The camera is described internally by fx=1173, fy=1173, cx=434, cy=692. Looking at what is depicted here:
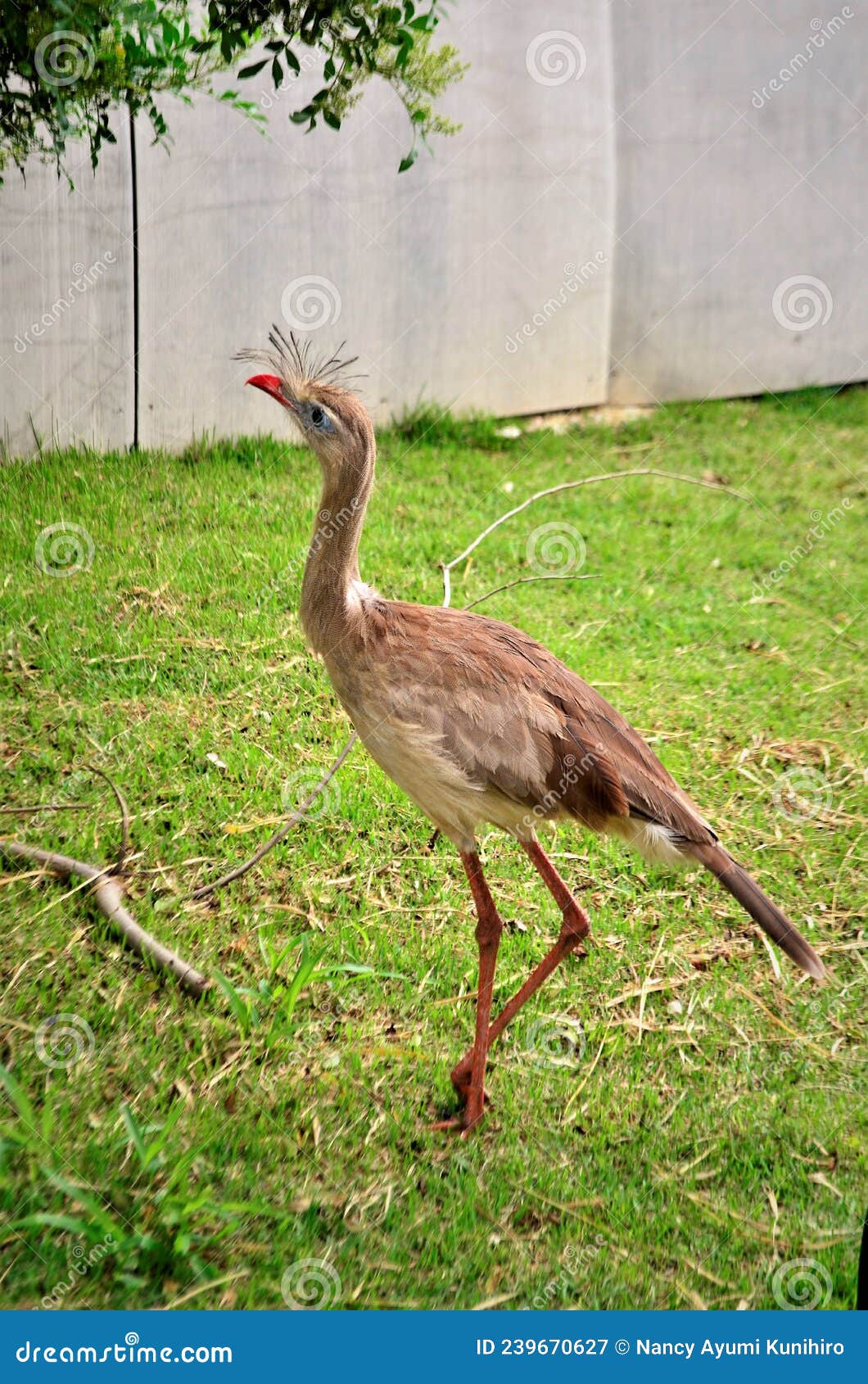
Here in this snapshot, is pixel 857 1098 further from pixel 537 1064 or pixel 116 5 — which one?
pixel 116 5

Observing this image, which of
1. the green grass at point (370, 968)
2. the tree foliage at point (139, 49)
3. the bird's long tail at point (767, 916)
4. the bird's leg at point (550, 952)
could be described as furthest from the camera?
the bird's leg at point (550, 952)

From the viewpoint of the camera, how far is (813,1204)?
9.12 ft

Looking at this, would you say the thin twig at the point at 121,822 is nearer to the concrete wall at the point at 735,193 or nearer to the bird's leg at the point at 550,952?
the bird's leg at the point at 550,952

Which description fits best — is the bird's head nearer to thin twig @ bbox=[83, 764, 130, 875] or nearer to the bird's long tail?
thin twig @ bbox=[83, 764, 130, 875]

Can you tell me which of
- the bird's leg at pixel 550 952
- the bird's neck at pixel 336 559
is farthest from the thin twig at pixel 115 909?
the bird's neck at pixel 336 559

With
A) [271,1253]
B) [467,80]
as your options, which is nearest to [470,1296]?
[271,1253]

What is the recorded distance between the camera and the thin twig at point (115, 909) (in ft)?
9.96

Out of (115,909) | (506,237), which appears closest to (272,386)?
(115,909)

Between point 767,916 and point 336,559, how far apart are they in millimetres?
1373

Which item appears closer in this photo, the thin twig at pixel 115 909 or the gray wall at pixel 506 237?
the thin twig at pixel 115 909

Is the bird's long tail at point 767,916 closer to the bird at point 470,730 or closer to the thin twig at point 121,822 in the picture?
the bird at point 470,730

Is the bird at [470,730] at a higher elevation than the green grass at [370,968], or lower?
higher

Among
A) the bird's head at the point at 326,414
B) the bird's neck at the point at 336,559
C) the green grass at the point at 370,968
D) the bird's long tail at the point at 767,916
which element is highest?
the bird's head at the point at 326,414

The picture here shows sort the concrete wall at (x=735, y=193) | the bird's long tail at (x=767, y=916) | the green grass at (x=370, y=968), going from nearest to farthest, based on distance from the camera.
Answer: the green grass at (x=370, y=968) → the bird's long tail at (x=767, y=916) → the concrete wall at (x=735, y=193)
